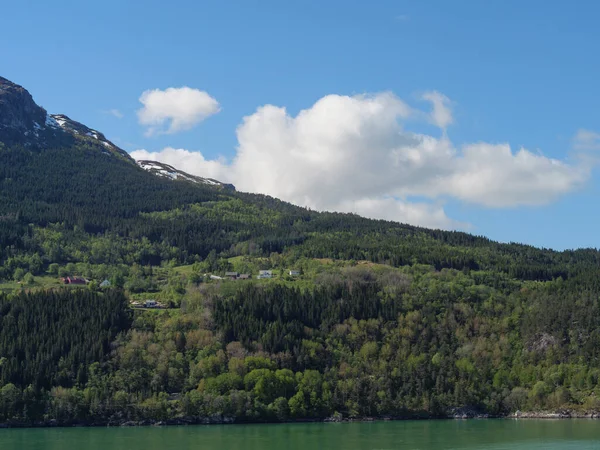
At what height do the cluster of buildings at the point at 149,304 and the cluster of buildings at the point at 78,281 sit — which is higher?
the cluster of buildings at the point at 78,281

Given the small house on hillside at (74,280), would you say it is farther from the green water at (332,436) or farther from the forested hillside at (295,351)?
the green water at (332,436)

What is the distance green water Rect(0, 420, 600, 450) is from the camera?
97.9 metres

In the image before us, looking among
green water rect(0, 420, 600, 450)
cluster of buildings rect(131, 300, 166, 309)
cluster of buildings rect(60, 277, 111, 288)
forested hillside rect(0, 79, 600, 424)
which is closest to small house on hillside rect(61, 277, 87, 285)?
cluster of buildings rect(60, 277, 111, 288)

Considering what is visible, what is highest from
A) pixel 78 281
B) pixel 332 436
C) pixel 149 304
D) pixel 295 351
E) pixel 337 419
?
pixel 78 281

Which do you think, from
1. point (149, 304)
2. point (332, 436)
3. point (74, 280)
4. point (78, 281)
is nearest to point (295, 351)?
point (149, 304)

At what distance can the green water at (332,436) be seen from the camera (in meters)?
97.9

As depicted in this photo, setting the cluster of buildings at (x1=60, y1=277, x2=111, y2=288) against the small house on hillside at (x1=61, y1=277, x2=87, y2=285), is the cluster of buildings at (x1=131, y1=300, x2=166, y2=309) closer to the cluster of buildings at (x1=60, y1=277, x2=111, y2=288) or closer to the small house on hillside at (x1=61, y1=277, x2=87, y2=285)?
the cluster of buildings at (x1=60, y1=277, x2=111, y2=288)

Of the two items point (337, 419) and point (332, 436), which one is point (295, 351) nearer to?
point (337, 419)

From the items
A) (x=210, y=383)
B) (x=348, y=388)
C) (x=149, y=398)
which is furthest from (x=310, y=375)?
(x=149, y=398)

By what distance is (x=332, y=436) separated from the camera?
4331 inches

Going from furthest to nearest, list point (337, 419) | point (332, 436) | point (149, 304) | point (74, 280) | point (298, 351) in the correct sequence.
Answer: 1. point (74, 280)
2. point (149, 304)
3. point (298, 351)
4. point (337, 419)
5. point (332, 436)

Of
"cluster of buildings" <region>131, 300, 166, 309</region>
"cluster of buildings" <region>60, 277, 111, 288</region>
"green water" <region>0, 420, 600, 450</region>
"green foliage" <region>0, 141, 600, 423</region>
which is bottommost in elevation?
"green water" <region>0, 420, 600, 450</region>

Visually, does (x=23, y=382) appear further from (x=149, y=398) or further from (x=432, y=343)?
(x=432, y=343)

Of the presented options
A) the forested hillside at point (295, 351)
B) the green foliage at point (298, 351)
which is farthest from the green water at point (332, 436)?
the forested hillside at point (295, 351)
